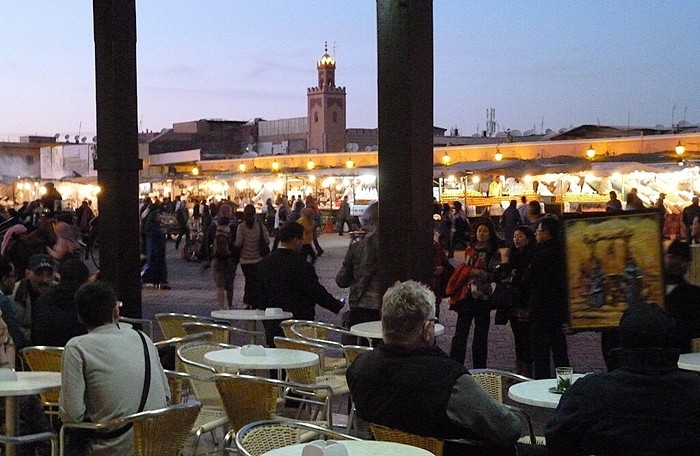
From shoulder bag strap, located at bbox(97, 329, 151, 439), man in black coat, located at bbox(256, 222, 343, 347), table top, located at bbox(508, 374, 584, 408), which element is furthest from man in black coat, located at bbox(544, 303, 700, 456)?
man in black coat, located at bbox(256, 222, 343, 347)

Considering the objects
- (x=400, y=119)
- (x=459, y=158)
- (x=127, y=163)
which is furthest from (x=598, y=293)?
(x=459, y=158)

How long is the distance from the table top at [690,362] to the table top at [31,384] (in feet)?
11.9

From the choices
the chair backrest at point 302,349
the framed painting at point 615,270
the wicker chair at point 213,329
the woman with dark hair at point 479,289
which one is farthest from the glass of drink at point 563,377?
the woman with dark hair at point 479,289

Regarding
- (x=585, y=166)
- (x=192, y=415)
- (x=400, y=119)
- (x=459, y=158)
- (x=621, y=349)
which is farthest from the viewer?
(x=459, y=158)

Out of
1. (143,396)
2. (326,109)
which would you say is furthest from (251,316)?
(326,109)

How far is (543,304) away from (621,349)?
4808 mm

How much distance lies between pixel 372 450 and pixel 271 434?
53 centimetres

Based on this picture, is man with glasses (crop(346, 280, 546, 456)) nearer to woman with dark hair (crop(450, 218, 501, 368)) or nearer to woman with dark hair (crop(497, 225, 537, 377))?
woman with dark hair (crop(497, 225, 537, 377))

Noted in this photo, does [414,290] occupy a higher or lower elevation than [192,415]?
higher

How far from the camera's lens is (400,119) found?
712 centimetres

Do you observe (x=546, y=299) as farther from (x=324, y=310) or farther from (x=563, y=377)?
(x=324, y=310)

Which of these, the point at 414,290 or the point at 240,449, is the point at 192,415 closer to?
the point at 240,449

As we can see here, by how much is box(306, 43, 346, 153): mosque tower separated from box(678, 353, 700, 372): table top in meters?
94.6

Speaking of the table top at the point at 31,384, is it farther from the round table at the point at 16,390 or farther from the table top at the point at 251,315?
the table top at the point at 251,315
